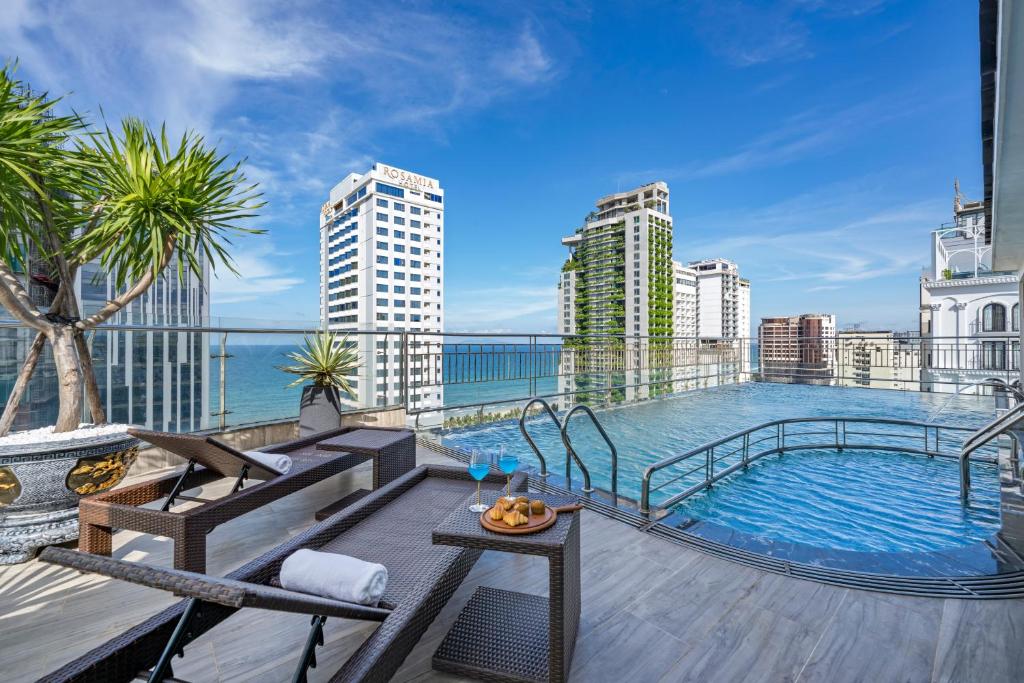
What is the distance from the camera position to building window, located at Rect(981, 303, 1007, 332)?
14203 mm

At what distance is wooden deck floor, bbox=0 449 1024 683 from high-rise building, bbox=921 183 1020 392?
4.11 m

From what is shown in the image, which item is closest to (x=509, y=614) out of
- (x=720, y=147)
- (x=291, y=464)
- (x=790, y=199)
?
(x=291, y=464)

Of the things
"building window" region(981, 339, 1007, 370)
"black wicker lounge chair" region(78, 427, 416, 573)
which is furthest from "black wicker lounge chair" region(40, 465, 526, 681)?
"building window" region(981, 339, 1007, 370)

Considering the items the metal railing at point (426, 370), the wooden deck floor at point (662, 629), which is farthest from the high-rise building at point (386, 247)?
the wooden deck floor at point (662, 629)

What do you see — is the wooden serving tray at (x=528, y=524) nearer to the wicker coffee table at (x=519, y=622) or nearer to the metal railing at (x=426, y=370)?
the wicker coffee table at (x=519, y=622)

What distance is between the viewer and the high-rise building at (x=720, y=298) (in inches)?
2864

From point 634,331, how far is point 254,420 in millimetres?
53879

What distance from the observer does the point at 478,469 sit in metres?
1.94

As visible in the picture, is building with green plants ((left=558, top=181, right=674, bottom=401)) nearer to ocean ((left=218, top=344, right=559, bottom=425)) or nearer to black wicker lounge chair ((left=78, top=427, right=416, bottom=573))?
ocean ((left=218, top=344, right=559, bottom=425))

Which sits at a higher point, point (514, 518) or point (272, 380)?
point (272, 380)

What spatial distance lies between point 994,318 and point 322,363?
20.4 metres

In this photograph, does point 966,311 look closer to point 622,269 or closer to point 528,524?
point 528,524

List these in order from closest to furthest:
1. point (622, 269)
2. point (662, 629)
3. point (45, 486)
Answer: point (662, 629), point (45, 486), point (622, 269)

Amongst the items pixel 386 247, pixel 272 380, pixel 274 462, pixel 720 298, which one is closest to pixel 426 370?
pixel 272 380
